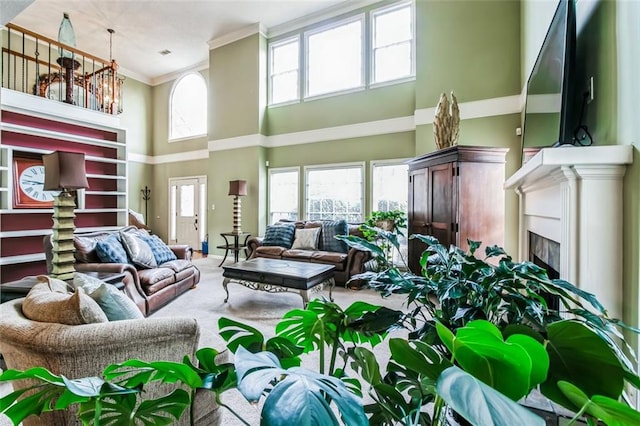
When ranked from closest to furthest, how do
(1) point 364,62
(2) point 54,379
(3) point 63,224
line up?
(2) point 54,379, (3) point 63,224, (1) point 364,62

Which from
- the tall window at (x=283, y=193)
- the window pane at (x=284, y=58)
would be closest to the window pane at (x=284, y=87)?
the window pane at (x=284, y=58)

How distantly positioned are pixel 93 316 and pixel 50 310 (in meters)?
0.16

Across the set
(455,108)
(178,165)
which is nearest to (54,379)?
(455,108)

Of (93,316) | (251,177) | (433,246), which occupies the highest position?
(251,177)

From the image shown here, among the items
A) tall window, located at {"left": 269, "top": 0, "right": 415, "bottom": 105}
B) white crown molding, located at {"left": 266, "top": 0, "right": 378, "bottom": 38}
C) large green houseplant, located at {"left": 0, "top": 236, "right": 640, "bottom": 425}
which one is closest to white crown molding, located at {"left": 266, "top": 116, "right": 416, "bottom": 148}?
tall window, located at {"left": 269, "top": 0, "right": 415, "bottom": 105}

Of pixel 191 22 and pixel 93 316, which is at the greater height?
pixel 191 22

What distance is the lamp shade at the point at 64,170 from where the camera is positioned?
8.18 ft

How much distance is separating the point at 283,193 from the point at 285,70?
2719mm

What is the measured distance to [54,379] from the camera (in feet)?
1.55

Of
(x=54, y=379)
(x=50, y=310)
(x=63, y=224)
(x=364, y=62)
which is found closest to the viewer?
(x=54, y=379)

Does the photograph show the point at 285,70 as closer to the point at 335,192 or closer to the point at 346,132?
the point at 346,132

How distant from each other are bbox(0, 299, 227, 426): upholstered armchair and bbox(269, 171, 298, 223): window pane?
17.8ft

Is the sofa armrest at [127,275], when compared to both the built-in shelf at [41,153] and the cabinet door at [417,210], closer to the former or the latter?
the built-in shelf at [41,153]

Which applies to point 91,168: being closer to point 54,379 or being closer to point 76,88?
point 76,88
